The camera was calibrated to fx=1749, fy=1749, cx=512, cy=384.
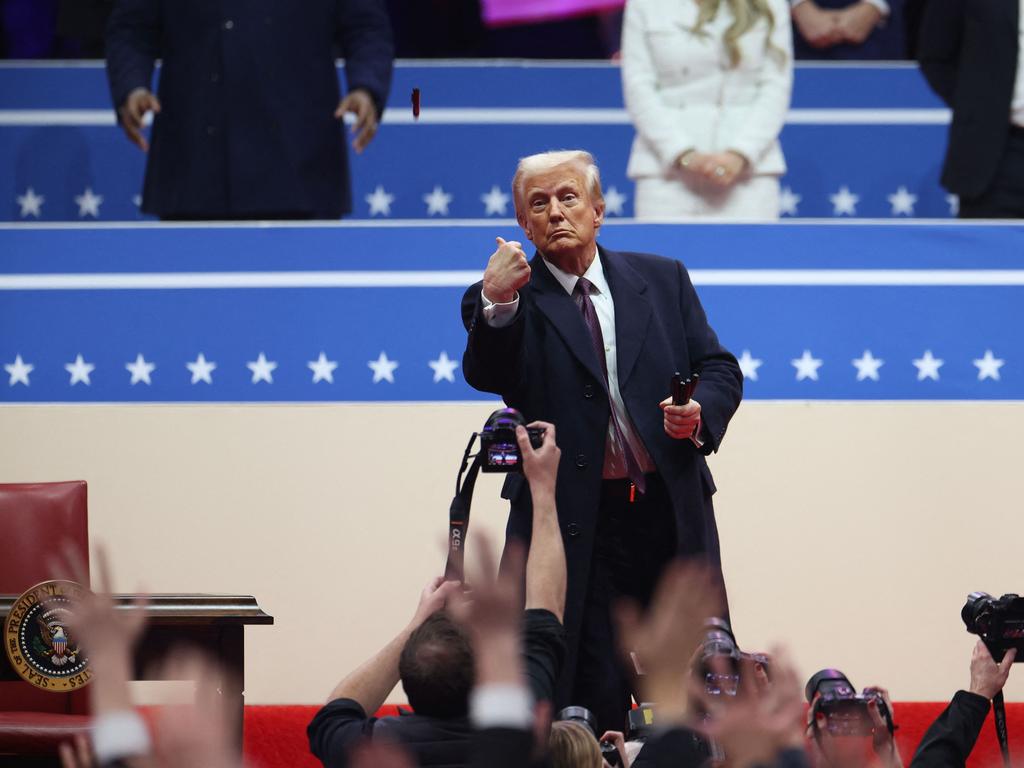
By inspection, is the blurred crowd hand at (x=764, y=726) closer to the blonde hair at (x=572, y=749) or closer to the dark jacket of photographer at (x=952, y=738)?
the blonde hair at (x=572, y=749)

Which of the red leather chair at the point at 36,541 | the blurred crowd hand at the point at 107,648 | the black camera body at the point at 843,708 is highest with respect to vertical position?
the blurred crowd hand at the point at 107,648

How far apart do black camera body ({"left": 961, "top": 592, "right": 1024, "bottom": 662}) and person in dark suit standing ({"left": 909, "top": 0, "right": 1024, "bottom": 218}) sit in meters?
2.61

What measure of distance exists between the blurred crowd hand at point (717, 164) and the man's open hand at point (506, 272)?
2117 millimetres

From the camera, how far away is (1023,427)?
4047mm

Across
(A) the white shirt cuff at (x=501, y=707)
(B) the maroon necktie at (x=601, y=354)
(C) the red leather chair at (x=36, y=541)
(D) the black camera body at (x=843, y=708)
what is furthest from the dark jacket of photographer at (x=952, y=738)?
(C) the red leather chair at (x=36, y=541)

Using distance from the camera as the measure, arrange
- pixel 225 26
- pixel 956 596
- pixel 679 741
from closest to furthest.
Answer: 1. pixel 679 741
2. pixel 956 596
3. pixel 225 26

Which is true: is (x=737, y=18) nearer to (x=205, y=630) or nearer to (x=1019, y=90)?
(x=1019, y=90)

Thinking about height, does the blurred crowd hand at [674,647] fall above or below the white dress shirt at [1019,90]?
below

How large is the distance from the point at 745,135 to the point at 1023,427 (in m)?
1.08

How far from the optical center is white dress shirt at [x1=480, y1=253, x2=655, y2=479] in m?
2.54

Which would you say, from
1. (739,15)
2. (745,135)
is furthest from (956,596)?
(739,15)

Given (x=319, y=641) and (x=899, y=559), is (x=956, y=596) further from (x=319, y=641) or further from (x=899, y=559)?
(x=319, y=641)

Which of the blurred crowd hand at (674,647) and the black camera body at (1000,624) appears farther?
the black camera body at (1000,624)

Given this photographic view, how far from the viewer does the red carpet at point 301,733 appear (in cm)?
362
